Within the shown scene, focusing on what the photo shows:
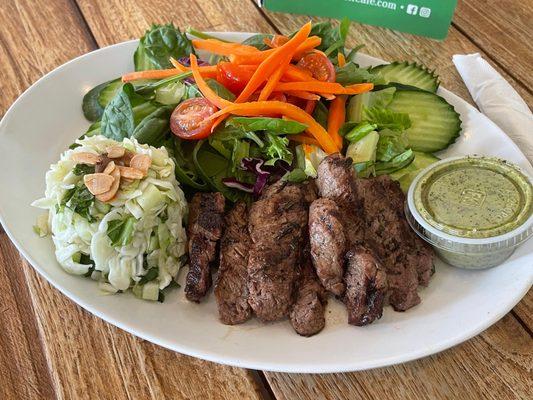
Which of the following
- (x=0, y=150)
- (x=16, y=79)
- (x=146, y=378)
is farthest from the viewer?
(x=16, y=79)

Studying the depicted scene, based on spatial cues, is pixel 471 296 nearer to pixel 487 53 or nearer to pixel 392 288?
pixel 392 288

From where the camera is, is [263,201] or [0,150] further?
[0,150]

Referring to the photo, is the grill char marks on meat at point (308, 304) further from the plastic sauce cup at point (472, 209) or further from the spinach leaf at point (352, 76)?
the spinach leaf at point (352, 76)

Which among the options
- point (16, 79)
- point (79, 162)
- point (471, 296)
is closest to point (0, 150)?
point (79, 162)

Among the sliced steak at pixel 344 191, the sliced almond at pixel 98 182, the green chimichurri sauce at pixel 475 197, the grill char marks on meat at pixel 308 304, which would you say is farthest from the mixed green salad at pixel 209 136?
the grill char marks on meat at pixel 308 304

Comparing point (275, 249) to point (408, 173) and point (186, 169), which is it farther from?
point (408, 173)
